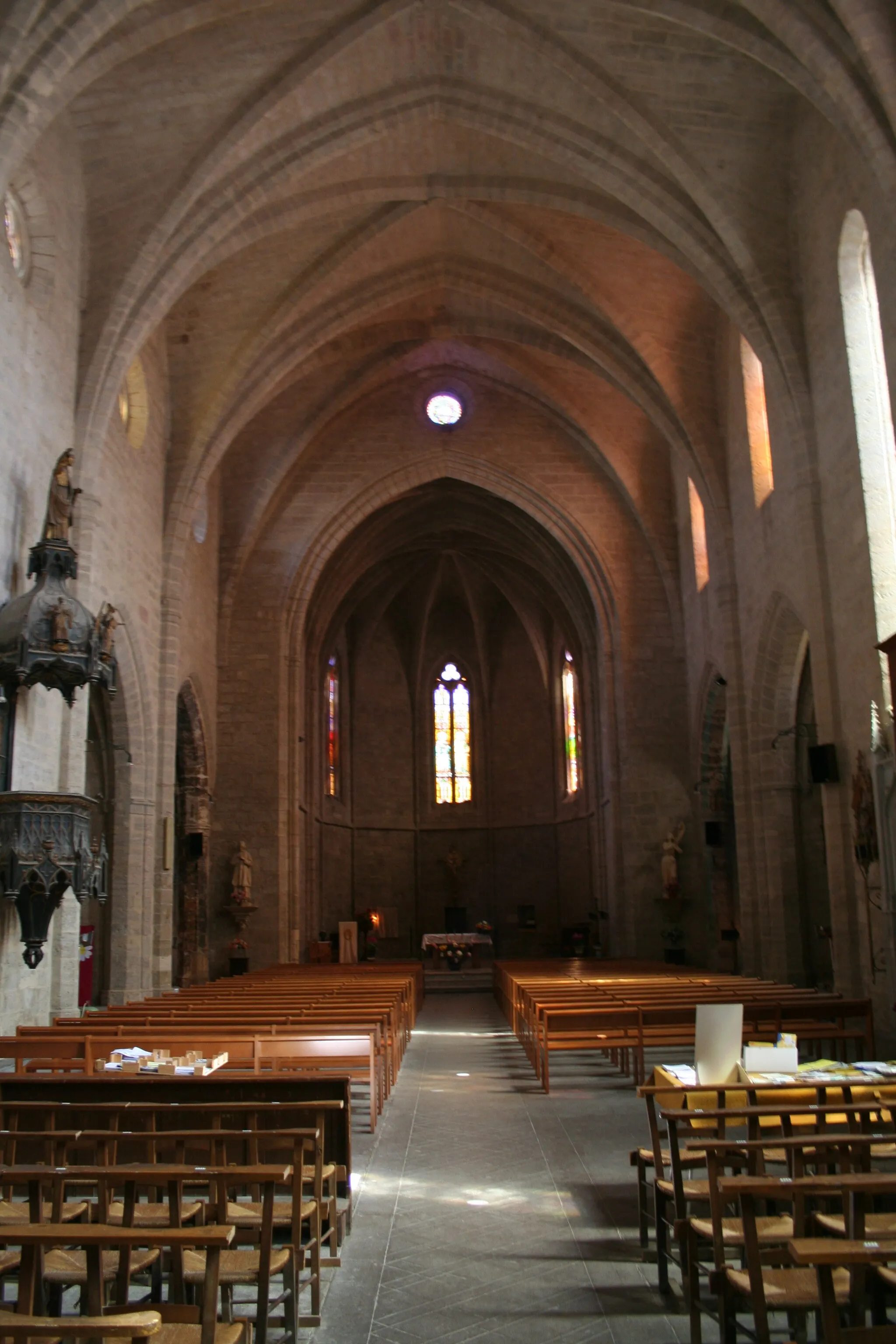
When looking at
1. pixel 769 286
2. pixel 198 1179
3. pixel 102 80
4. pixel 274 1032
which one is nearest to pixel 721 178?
pixel 769 286

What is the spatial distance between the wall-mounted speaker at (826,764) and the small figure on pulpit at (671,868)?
10.0 metres

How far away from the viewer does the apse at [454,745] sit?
1240 inches

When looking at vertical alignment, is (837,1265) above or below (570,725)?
below

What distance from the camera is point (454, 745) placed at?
118 ft

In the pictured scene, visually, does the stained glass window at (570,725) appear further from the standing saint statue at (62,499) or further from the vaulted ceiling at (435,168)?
the standing saint statue at (62,499)

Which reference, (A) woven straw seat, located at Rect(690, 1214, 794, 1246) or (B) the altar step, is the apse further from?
(A) woven straw seat, located at Rect(690, 1214, 794, 1246)

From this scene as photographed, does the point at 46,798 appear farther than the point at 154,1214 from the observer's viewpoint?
Yes

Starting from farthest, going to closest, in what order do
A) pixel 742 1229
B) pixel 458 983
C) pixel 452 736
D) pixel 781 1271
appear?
pixel 452 736
pixel 458 983
pixel 742 1229
pixel 781 1271

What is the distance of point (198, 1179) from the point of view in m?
3.99

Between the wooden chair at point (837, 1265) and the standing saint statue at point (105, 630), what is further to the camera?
the standing saint statue at point (105, 630)

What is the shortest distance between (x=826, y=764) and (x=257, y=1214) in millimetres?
10253

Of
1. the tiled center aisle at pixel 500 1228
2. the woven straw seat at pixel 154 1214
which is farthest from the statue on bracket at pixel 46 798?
the woven straw seat at pixel 154 1214

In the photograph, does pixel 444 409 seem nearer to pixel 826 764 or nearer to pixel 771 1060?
pixel 826 764

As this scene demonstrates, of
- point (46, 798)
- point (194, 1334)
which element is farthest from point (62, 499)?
point (194, 1334)
